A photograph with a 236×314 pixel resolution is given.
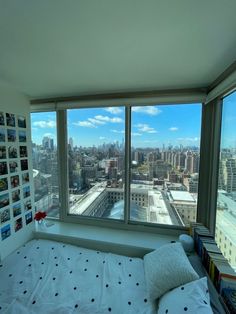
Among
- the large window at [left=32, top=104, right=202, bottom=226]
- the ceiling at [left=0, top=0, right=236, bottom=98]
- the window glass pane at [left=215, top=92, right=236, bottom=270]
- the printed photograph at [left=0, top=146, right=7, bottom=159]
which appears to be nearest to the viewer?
the ceiling at [left=0, top=0, right=236, bottom=98]

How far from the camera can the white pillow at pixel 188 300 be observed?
3.37 feet

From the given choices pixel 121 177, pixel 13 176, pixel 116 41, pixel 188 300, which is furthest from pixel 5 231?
pixel 116 41

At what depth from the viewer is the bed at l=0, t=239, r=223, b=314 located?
1307mm

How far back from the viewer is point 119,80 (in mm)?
1786

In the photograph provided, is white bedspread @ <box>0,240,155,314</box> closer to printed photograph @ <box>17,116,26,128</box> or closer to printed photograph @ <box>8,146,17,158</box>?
printed photograph @ <box>8,146,17,158</box>

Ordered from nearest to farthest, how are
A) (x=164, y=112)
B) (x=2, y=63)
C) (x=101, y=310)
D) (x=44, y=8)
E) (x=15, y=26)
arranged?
(x=44, y=8) → (x=15, y=26) → (x=101, y=310) → (x=2, y=63) → (x=164, y=112)

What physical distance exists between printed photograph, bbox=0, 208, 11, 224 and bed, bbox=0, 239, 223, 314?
386 mm

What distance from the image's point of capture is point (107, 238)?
212cm

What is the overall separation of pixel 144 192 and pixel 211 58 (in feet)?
5.22

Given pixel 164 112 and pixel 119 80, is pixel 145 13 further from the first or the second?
pixel 164 112

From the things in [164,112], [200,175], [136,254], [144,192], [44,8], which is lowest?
[136,254]

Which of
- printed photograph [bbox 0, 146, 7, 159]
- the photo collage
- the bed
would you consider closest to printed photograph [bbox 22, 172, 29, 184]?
the photo collage

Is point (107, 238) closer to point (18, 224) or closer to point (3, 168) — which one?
point (18, 224)

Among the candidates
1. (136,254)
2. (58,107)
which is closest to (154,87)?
(58,107)
